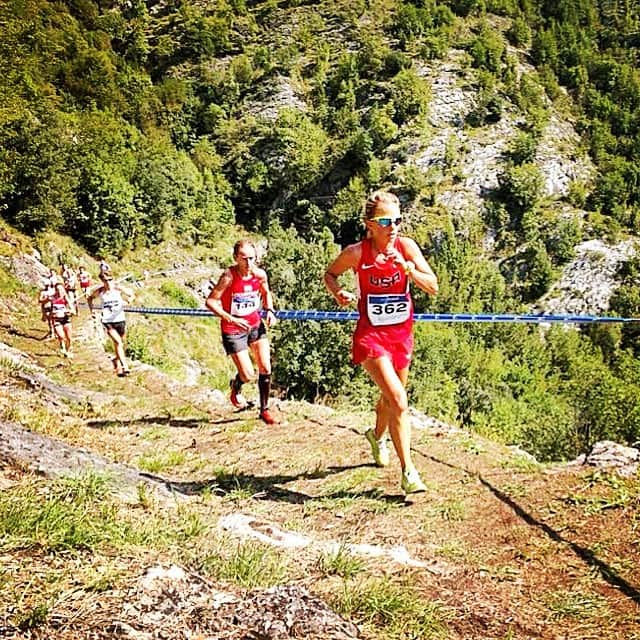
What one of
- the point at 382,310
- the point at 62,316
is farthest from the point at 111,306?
the point at 382,310

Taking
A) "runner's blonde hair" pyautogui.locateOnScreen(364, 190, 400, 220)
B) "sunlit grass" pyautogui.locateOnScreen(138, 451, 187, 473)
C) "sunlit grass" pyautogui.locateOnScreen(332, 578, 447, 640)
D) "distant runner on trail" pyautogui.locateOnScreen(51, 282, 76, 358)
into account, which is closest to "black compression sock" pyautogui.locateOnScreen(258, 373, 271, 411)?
"sunlit grass" pyautogui.locateOnScreen(138, 451, 187, 473)

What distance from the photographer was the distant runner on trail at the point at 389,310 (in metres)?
4.66

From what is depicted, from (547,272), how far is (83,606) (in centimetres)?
8083

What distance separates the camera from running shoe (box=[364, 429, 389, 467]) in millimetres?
5629

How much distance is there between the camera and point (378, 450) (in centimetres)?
565

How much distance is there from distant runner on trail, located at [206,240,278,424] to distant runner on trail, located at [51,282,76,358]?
7.44 m

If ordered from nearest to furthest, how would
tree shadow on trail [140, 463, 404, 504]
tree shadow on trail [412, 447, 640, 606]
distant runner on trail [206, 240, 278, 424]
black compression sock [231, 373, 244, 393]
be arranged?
tree shadow on trail [412, 447, 640, 606] < tree shadow on trail [140, 463, 404, 504] < distant runner on trail [206, 240, 278, 424] < black compression sock [231, 373, 244, 393]

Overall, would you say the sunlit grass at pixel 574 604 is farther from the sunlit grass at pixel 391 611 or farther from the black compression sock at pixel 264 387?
the black compression sock at pixel 264 387

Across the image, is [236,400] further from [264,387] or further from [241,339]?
[241,339]

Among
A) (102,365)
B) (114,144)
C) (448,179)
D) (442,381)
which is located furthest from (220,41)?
(102,365)

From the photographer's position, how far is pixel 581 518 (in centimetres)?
424

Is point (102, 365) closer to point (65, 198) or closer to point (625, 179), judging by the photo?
point (65, 198)

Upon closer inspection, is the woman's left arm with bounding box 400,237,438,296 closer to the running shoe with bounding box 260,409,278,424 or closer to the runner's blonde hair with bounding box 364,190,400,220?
the runner's blonde hair with bounding box 364,190,400,220

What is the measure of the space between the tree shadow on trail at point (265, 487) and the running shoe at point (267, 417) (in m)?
1.81
